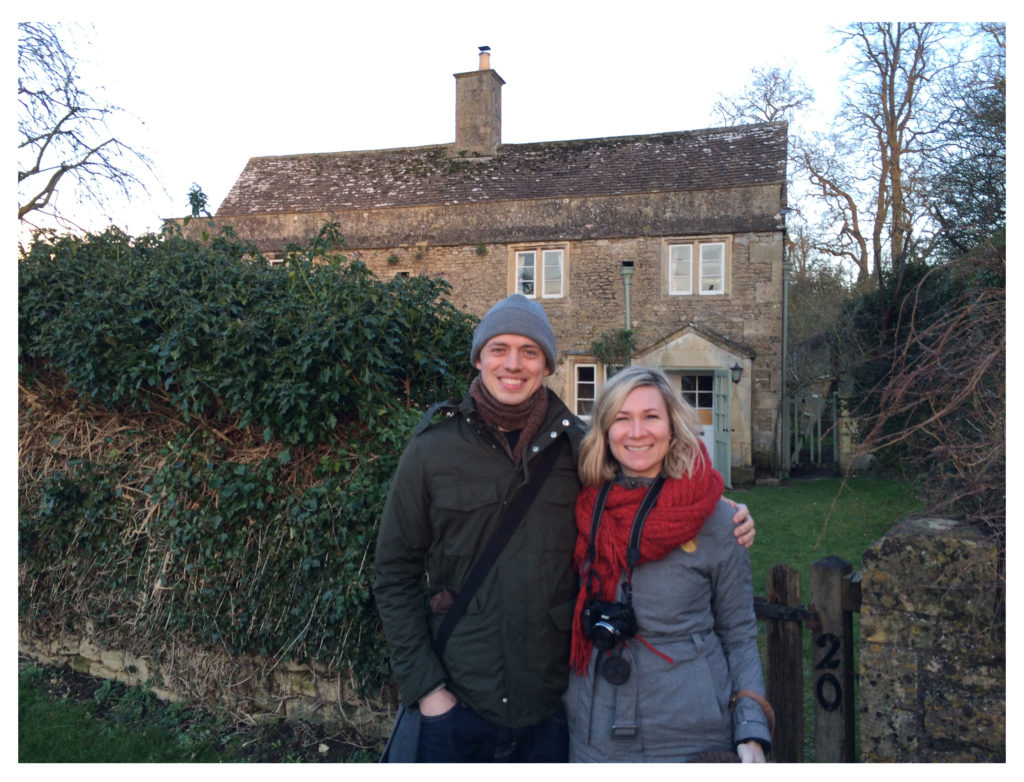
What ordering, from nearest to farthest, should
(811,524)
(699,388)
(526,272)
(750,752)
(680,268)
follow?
(750,752)
(811,524)
(699,388)
(680,268)
(526,272)

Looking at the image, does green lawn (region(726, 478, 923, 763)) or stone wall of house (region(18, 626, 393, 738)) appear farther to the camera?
green lawn (region(726, 478, 923, 763))

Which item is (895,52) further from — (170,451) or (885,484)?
(170,451)

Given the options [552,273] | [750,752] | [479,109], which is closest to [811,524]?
[750,752]

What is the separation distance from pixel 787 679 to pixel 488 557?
1559mm

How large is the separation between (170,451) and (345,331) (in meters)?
1.47

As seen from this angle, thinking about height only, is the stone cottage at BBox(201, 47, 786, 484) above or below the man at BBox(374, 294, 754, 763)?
above

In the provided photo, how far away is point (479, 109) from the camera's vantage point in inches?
803

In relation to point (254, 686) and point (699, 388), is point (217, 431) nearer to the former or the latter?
point (254, 686)

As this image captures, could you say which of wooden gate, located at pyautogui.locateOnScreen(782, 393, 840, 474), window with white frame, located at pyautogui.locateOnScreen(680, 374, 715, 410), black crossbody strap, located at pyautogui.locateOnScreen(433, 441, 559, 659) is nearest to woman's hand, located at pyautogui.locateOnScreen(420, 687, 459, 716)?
black crossbody strap, located at pyautogui.locateOnScreen(433, 441, 559, 659)

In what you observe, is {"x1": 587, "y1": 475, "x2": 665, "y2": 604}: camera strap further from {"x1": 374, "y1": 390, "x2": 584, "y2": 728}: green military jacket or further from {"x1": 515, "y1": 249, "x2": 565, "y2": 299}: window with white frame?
{"x1": 515, "y1": 249, "x2": 565, "y2": 299}: window with white frame

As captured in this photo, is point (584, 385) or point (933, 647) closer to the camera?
point (933, 647)

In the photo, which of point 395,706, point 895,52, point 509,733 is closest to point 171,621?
point 395,706

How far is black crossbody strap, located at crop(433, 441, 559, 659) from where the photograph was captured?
7.70ft

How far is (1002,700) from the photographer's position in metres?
2.49
